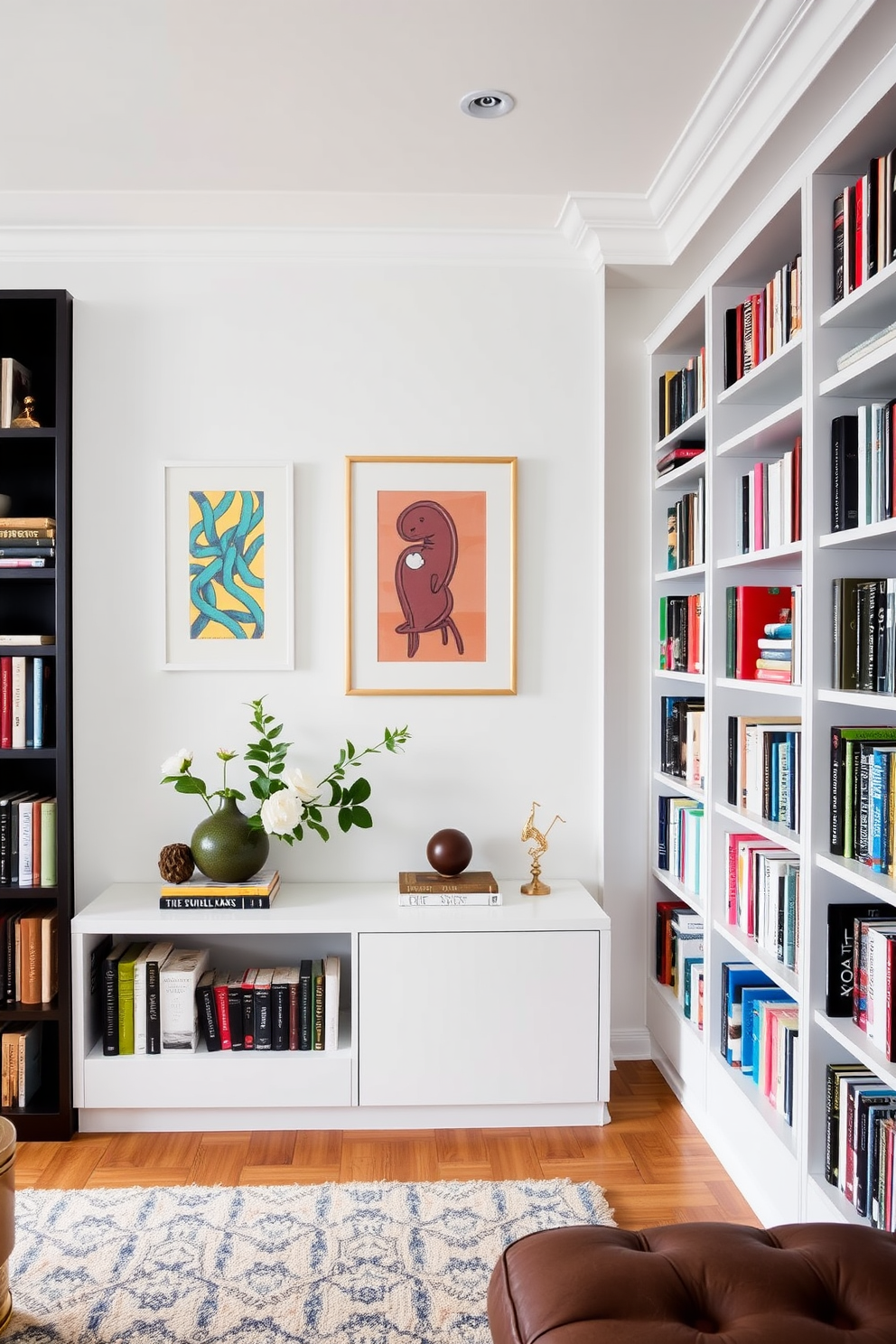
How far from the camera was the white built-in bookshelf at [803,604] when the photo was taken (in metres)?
1.88

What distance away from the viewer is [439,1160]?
8.48 feet

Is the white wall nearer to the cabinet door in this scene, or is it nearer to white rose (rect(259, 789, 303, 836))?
white rose (rect(259, 789, 303, 836))

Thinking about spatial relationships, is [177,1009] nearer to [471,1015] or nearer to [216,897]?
[216,897]

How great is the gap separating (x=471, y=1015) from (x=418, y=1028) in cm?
15

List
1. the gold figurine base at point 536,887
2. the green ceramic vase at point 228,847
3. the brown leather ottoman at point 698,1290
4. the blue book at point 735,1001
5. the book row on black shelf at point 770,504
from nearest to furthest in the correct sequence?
1. the brown leather ottoman at point 698,1290
2. the book row on black shelf at point 770,504
3. the blue book at point 735,1001
4. the green ceramic vase at point 228,847
5. the gold figurine base at point 536,887

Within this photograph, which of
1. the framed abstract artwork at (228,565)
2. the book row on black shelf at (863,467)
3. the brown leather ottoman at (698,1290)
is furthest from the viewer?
the framed abstract artwork at (228,565)

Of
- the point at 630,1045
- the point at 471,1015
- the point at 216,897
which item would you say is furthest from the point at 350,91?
the point at 630,1045

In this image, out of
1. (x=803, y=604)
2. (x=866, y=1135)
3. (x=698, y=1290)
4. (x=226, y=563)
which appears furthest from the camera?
(x=226, y=563)

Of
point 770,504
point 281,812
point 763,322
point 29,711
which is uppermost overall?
point 763,322

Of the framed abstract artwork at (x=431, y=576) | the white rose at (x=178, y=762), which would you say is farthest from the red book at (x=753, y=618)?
the white rose at (x=178, y=762)

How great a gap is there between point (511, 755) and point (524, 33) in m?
1.95

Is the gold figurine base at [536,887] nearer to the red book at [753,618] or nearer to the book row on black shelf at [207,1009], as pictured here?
the book row on black shelf at [207,1009]

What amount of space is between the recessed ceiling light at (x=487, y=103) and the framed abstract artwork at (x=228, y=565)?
115 centimetres

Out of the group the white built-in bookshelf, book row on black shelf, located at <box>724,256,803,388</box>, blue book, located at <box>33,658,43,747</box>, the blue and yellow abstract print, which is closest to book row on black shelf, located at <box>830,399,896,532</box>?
the white built-in bookshelf
